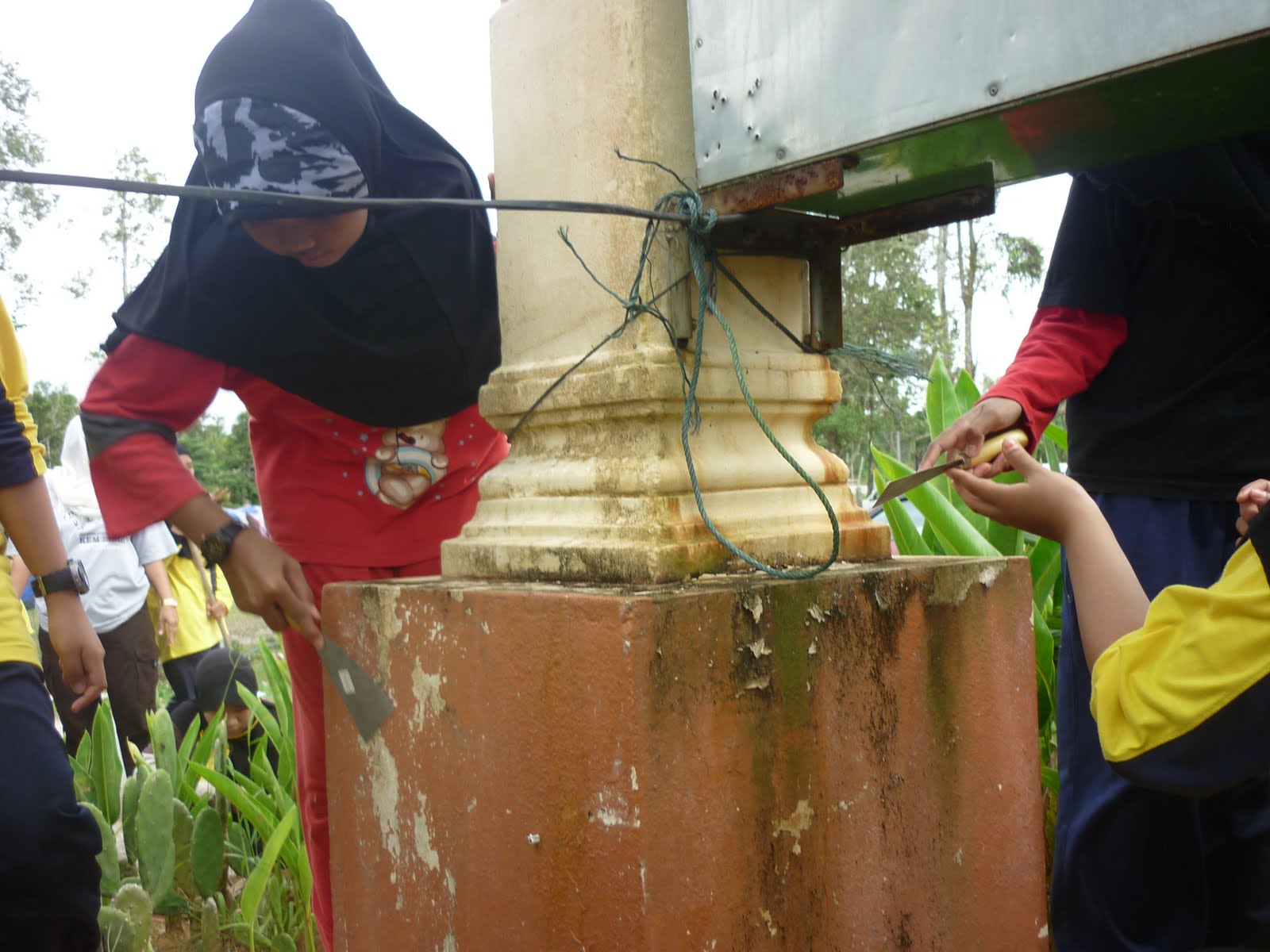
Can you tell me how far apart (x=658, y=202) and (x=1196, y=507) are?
1016 millimetres

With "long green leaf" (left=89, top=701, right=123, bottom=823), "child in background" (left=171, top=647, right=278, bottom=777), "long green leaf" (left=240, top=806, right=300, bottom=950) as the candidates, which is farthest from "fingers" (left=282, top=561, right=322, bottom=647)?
"child in background" (left=171, top=647, right=278, bottom=777)

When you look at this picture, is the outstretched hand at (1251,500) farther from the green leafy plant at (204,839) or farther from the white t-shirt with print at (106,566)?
the white t-shirt with print at (106,566)

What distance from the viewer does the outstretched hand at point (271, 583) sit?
194cm

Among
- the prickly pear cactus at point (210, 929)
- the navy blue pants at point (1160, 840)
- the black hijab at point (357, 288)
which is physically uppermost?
the black hijab at point (357, 288)

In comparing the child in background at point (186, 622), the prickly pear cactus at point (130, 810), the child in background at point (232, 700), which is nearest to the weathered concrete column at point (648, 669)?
the prickly pear cactus at point (130, 810)

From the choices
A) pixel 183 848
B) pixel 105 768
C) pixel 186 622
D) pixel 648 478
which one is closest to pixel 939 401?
pixel 648 478

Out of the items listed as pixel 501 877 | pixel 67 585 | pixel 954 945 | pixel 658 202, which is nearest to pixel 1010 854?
pixel 954 945

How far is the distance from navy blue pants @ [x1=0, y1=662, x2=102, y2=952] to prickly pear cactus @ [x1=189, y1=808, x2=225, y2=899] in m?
1.07

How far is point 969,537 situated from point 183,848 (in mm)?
2297

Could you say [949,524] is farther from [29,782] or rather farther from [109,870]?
[109,870]

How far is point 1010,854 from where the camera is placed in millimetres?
1768

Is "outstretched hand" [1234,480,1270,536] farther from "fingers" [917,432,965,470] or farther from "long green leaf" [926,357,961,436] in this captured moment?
"long green leaf" [926,357,961,436]

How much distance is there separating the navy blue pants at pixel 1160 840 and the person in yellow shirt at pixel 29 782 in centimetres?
167

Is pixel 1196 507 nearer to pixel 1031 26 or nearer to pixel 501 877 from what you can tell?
pixel 1031 26
